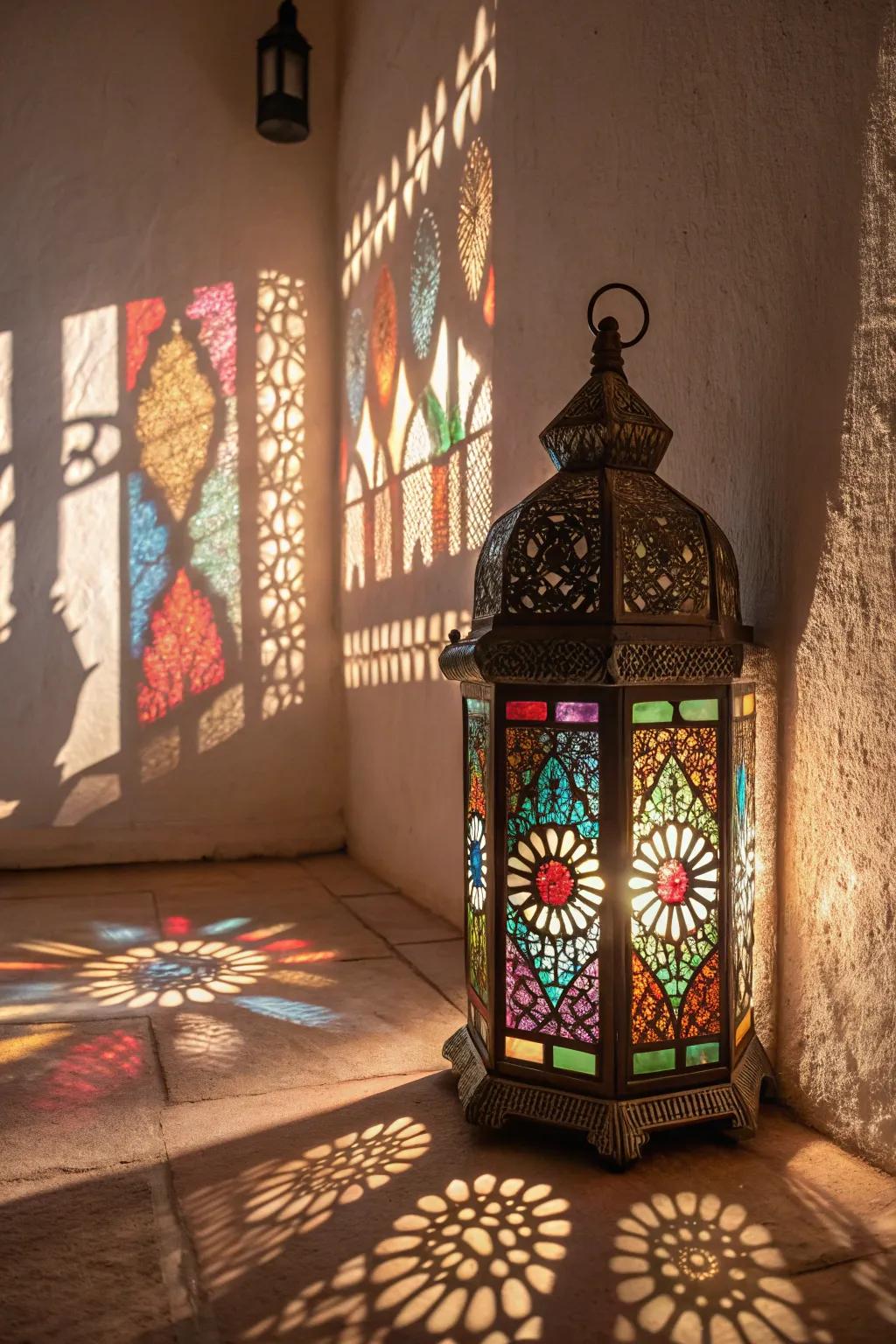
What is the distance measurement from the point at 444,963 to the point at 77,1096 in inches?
42.5

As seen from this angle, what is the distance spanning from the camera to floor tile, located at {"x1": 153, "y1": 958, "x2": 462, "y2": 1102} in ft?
6.52

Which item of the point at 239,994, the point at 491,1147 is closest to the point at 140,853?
the point at 239,994

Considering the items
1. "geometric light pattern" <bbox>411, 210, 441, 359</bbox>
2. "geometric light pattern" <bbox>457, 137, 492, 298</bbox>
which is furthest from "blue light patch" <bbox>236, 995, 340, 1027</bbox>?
"geometric light pattern" <bbox>411, 210, 441, 359</bbox>

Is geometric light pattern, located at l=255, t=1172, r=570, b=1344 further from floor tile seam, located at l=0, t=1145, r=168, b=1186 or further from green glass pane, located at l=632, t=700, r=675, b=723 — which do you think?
green glass pane, located at l=632, t=700, r=675, b=723

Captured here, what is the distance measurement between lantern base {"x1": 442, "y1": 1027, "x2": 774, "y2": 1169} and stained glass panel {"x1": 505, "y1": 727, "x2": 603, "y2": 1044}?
93mm

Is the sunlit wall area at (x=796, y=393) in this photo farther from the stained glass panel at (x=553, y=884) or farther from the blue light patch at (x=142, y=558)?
the blue light patch at (x=142, y=558)

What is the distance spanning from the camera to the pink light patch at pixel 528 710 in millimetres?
1678

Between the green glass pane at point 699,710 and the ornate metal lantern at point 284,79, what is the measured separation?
3.56 m

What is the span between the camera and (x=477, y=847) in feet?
6.03

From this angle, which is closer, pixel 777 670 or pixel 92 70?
pixel 777 670

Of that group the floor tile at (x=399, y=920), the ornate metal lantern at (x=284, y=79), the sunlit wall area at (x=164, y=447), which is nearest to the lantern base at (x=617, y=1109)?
the floor tile at (x=399, y=920)

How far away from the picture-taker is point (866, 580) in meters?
1.62

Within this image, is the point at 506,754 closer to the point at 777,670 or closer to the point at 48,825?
the point at 777,670

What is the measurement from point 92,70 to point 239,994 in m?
3.74
